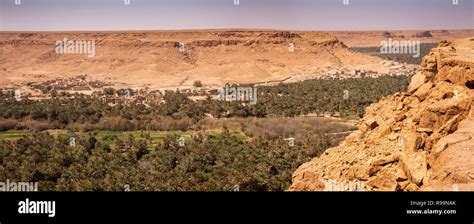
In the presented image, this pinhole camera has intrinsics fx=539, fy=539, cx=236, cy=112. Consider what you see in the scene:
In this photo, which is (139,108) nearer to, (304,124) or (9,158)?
(304,124)

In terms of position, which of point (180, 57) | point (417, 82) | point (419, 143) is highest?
point (180, 57)

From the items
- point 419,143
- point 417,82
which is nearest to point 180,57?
point 417,82

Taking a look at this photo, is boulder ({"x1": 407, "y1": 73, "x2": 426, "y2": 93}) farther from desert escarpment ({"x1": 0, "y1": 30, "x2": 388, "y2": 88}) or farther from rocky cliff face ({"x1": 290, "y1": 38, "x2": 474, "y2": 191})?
desert escarpment ({"x1": 0, "y1": 30, "x2": 388, "y2": 88})

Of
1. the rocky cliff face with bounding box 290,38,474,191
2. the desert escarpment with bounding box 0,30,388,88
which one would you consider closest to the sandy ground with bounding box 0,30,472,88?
the desert escarpment with bounding box 0,30,388,88

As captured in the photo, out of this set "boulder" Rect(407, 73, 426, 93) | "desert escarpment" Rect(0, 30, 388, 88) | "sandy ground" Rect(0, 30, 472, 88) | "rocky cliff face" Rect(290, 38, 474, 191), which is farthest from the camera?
"sandy ground" Rect(0, 30, 472, 88)

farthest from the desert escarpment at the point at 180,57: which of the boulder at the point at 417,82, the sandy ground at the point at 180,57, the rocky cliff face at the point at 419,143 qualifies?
the rocky cliff face at the point at 419,143

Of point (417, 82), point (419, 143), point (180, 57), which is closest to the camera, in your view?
point (419, 143)

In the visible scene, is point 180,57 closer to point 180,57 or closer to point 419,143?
point 180,57

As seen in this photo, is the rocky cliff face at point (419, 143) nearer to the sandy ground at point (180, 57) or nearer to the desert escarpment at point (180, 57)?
the desert escarpment at point (180, 57)

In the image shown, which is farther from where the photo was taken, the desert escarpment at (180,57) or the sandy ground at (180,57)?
the sandy ground at (180,57)
